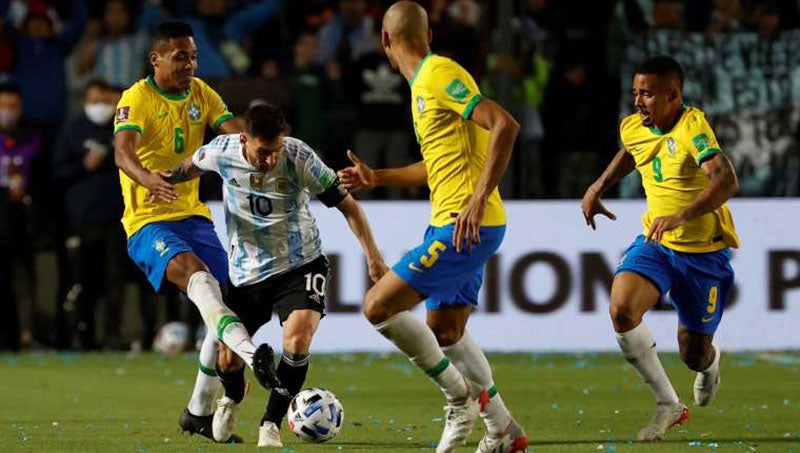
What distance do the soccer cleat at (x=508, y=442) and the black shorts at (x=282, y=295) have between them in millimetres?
1263

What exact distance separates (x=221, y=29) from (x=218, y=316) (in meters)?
8.96

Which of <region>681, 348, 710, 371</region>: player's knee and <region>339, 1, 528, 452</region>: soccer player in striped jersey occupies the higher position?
<region>339, 1, 528, 452</region>: soccer player in striped jersey

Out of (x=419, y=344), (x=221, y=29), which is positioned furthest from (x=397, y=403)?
(x=221, y=29)

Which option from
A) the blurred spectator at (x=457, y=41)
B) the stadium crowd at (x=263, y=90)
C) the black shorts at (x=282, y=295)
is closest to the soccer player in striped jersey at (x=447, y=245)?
the black shorts at (x=282, y=295)

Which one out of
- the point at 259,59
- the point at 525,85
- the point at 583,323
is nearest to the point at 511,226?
the point at 583,323

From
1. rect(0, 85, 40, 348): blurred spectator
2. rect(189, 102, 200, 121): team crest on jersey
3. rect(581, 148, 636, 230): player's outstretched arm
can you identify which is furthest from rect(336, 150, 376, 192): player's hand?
rect(0, 85, 40, 348): blurred spectator

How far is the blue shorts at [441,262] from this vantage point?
803cm

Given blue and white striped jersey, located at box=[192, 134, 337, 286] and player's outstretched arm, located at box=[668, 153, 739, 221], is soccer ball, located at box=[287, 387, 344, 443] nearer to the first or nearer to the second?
blue and white striped jersey, located at box=[192, 134, 337, 286]

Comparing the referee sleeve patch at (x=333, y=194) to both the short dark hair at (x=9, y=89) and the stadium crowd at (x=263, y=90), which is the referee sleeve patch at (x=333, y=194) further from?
the short dark hair at (x=9, y=89)

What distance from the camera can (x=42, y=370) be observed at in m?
14.1

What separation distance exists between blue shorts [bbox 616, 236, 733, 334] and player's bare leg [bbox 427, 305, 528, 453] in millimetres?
1447

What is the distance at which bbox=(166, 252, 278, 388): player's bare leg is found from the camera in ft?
26.8

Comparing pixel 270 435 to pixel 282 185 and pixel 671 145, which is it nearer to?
pixel 282 185

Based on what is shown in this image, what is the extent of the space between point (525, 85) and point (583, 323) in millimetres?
2848
